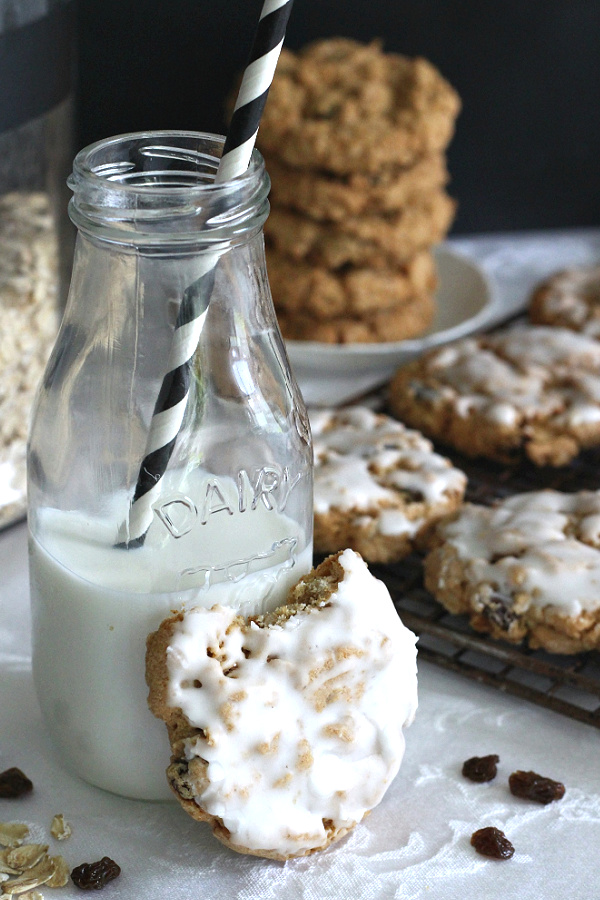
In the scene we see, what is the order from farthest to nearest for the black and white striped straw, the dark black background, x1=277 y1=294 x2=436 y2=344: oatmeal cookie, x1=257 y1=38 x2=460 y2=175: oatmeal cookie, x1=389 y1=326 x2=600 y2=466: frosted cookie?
the dark black background → x1=277 y1=294 x2=436 y2=344: oatmeal cookie → x1=257 y1=38 x2=460 y2=175: oatmeal cookie → x1=389 y1=326 x2=600 y2=466: frosted cookie → the black and white striped straw

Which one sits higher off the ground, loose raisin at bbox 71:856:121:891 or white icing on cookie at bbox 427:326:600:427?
white icing on cookie at bbox 427:326:600:427

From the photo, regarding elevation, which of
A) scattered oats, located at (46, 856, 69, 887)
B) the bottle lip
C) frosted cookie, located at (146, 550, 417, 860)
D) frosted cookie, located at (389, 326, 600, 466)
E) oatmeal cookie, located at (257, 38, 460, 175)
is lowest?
scattered oats, located at (46, 856, 69, 887)

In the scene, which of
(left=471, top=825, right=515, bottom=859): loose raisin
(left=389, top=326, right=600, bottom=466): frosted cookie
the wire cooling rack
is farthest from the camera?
(left=389, top=326, right=600, bottom=466): frosted cookie

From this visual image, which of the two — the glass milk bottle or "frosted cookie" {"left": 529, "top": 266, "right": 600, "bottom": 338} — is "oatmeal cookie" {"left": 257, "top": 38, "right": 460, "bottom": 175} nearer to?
"frosted cookie" {"left": 529, "top": 266, "right": 600, "bottom": 338}

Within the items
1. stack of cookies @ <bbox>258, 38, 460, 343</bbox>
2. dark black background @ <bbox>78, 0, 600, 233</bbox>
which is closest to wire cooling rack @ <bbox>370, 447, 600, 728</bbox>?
stack of cookies @ <bbox>258, 38, 460, 343</bbox>

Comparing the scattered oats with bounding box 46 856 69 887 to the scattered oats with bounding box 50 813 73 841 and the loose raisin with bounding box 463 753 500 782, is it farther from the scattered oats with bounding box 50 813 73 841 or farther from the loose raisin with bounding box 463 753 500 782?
the loose raisin with bounding box 463 753 500 782

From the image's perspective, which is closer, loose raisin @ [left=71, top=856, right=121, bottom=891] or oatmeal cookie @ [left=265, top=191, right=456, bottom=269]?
loose raisin @ [left=71, top=856, right=121, bottom=891]

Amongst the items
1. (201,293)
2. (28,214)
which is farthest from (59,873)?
(28,214)
